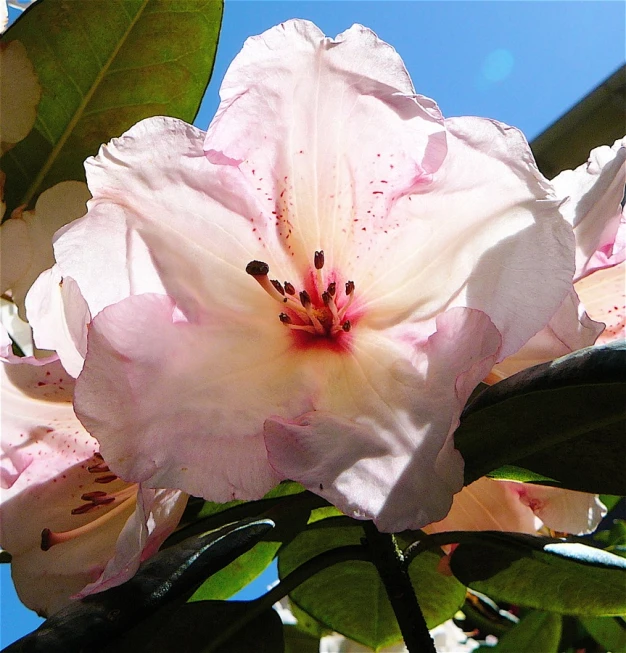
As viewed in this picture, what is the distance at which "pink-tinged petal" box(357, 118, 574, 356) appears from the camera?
0.49m

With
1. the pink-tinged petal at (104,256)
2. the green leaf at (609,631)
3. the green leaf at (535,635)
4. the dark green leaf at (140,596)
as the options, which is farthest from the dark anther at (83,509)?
the green leaf at (609,631)

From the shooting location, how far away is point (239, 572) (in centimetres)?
86

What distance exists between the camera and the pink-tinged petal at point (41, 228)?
725 mm

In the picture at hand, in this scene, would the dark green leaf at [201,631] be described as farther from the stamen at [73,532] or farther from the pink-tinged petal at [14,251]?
the pink-tinged petal at [14,251]

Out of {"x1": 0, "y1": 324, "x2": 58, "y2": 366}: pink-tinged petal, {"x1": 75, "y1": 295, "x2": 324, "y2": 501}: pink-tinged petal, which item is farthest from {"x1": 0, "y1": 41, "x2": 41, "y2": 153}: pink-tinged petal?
{"x1": 75, "y1": 295, "x2": 324, "y2": 501}: pink-tinged petal

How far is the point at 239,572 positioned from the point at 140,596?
0.37 metres

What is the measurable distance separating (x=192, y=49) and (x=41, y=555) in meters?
0.50

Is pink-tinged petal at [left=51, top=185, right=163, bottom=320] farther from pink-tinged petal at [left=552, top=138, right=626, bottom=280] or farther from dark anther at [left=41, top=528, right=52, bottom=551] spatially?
Result: pink-tinged petal at [left=552, top=138, right=626, bottom=280]

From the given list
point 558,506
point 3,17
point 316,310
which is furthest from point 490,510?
point 3,17

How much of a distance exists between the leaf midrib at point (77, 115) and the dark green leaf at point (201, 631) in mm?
463

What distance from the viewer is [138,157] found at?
53 centimetres

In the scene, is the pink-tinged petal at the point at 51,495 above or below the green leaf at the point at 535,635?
above

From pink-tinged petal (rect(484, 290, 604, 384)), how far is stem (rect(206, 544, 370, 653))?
0.79 ft

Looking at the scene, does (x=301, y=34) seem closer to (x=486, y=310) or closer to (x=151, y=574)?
(x=486, y=310)
